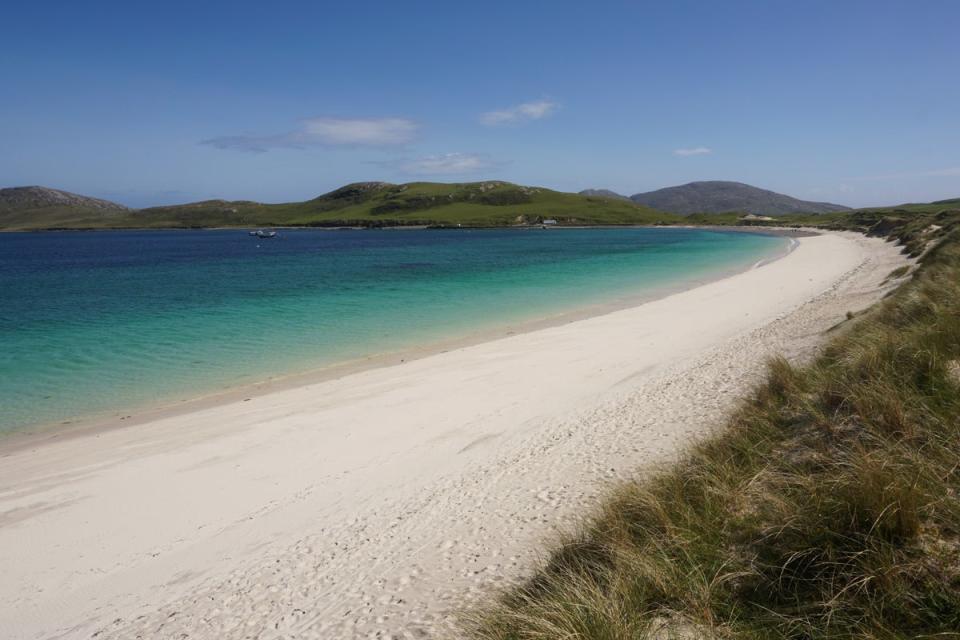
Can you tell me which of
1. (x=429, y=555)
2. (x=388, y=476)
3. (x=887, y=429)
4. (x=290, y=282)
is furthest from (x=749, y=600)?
(x=290, y=282)

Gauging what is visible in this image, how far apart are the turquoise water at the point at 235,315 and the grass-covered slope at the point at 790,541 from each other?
13.5 metres

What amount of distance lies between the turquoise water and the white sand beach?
11.1 ft

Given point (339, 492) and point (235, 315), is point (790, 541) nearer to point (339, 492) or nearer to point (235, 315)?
point (339, 492)

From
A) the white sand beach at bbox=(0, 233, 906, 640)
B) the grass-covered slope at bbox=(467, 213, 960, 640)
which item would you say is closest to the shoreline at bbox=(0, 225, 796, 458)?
the white sand beach at bbox=(0, 233, 906, 640)

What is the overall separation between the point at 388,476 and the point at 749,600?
6125 mm

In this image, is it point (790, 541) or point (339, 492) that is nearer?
point (790, 541)

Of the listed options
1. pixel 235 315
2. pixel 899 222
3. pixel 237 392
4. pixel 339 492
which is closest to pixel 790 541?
pixel 339 492

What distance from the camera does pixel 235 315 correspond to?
2670 cm

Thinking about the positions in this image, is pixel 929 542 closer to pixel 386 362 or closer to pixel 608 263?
pixel 386 362

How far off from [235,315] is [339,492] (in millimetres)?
21414

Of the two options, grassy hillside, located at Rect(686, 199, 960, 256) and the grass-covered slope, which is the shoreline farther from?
grassy hillside, located at Rect(686, 199, 960, 256)

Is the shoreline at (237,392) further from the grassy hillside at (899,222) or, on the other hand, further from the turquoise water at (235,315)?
the grassy hillside at (899,222)

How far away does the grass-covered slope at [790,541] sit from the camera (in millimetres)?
3158

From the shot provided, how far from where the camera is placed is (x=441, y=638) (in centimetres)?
445
